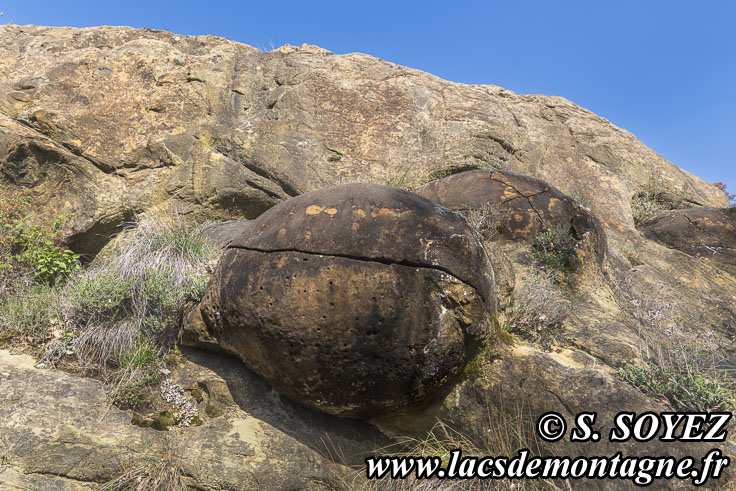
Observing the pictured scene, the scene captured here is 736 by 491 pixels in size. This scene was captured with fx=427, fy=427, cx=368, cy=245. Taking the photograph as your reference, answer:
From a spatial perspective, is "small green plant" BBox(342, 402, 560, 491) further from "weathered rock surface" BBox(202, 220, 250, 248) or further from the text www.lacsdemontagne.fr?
"weathered rock surface" BBox(202, 220, 250, 248)

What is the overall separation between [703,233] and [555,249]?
Answer: 3770mm

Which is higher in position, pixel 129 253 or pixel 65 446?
pixel 129 253

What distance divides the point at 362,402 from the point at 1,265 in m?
4.25

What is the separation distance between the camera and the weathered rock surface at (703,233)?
6.59 meters

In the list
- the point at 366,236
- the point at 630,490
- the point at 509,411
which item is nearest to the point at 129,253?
the point at 366,236

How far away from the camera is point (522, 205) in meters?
5.16

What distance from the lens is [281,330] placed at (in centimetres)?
298

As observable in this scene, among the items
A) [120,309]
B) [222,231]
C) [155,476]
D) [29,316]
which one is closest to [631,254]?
[222,231]

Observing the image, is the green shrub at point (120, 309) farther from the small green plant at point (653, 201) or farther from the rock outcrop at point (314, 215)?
the small green plant at point (653, 201)

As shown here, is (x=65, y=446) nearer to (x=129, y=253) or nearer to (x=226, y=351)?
(x=226, y=351)

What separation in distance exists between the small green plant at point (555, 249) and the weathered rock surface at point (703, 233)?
3.30m

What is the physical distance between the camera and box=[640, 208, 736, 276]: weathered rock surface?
6.59m

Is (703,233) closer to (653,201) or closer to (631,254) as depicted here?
(653,201)

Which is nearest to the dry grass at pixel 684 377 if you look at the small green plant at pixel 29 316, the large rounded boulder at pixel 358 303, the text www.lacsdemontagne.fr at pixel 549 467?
the text www.lacsdemontagne.fr at pixel 549 467
